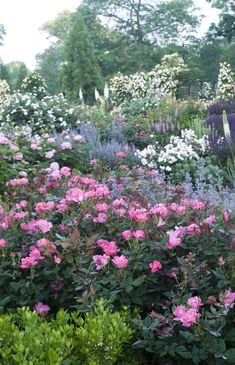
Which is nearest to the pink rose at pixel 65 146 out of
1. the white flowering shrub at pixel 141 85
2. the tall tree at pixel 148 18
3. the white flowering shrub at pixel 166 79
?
the white flowering shrub at pixel 141 85

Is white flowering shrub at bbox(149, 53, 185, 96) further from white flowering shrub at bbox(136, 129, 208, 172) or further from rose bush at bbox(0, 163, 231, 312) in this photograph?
rose bush at bbox(0, 163, 231, 312)

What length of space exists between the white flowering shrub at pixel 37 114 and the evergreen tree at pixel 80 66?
1699cm

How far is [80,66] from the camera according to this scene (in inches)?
1113

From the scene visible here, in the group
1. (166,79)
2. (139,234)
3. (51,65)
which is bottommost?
(166,79)

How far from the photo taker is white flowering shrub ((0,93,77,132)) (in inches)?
352

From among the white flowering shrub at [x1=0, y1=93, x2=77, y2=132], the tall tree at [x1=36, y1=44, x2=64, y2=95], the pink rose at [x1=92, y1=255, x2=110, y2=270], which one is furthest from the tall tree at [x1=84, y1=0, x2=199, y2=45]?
the pink rose at [x1=92, y1=255, x2=110, y2=270]

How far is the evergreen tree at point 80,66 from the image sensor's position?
2725 centimetres

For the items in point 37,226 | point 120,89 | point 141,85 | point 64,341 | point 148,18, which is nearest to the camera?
point 64,341

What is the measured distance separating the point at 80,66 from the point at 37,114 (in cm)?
1996

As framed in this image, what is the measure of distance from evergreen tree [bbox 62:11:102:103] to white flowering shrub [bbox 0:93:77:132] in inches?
669

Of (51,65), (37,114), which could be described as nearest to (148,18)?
(51,65)

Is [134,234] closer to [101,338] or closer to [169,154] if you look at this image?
[101,338]

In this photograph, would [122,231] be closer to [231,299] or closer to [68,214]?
[68,214]

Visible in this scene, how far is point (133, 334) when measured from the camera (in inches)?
84.5
